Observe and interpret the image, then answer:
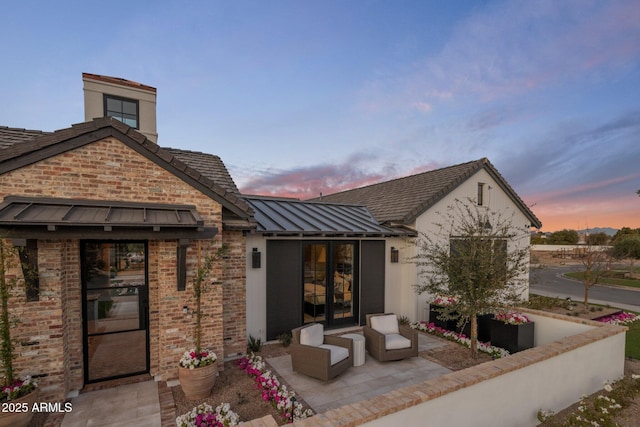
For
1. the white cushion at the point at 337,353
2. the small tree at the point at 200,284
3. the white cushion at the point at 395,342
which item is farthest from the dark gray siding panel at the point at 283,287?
the white cushion at the point at 395,342

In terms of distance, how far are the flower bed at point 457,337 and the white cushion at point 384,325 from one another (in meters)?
2.36

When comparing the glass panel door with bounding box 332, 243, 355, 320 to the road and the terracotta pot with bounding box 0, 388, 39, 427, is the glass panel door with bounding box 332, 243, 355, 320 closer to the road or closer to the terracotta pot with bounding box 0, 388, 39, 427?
the terracotta pot with bounding box 0, 388, 39, 427

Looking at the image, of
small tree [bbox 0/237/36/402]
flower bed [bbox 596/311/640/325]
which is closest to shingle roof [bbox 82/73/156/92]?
small tree [bbox 0/237/36/402]

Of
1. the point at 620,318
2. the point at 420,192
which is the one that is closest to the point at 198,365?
the point at 420,192

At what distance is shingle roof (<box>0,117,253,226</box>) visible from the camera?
4.56 metres

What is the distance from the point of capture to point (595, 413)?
4.91 m

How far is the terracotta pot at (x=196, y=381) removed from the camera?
4.86m

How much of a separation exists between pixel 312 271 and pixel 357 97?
8166mm

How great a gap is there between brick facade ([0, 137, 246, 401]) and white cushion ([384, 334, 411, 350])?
3.80 metres

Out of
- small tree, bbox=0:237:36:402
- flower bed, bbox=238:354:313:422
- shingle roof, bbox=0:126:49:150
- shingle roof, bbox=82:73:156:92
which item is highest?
shingle roof, bbox=82:73:156:92

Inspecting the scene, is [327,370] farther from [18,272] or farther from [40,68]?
[40,68]

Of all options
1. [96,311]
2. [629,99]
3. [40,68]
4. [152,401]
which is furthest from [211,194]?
[629,99]

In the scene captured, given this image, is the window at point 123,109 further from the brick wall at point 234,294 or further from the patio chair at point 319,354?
the patio chair at point 319,354

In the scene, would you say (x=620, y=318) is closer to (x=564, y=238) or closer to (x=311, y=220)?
(x=311, y=220)
